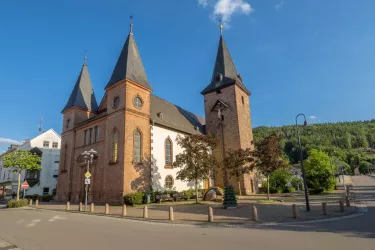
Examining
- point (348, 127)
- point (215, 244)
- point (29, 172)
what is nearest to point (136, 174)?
point (215, 244)

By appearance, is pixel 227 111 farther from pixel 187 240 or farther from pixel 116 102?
pixel 187 240

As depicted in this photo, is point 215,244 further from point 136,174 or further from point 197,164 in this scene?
point 136,174

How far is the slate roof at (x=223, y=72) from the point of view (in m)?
35.6

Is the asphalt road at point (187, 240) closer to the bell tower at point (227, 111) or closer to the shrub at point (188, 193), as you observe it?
the shrub at point (188, 193)

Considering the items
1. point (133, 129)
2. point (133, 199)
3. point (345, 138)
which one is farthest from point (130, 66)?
point (345, 138)

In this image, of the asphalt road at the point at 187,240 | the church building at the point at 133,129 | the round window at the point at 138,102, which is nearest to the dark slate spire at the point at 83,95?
the church building at the point at 133,129

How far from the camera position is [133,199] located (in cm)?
2114

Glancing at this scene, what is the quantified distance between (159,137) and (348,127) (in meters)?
173

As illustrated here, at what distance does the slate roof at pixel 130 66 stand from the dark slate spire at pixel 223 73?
12.2 m

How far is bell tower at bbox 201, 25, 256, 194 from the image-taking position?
3281 cm

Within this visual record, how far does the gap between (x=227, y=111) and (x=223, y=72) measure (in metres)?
6.47

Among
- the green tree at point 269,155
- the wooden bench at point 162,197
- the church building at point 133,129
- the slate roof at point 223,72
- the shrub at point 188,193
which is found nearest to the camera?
the green tree at point 269,155

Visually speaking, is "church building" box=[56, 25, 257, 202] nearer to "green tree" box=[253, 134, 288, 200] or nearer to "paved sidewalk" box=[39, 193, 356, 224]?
"green tree" box=[253, 134, 288, 200]

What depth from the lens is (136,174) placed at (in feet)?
77.2
